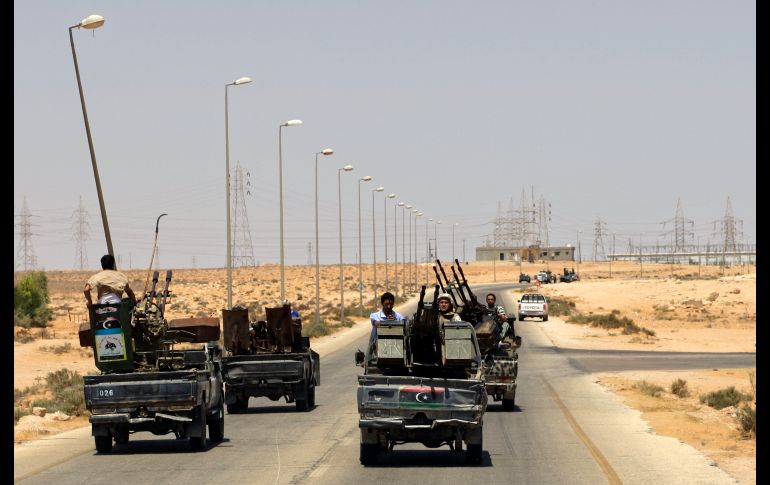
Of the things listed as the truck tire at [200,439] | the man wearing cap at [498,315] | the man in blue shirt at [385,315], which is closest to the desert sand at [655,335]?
the man wearing cap at [498,315]

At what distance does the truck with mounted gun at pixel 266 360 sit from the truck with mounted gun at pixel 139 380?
6003mm

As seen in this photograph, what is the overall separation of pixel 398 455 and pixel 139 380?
3959mm

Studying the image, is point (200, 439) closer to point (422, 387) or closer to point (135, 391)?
point (135, 391)

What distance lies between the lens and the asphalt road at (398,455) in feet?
56.7

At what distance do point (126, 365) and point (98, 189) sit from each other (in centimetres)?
1145

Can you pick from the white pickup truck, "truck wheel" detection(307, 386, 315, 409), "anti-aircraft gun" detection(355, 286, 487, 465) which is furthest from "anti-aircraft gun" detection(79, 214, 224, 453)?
the white pickup truck

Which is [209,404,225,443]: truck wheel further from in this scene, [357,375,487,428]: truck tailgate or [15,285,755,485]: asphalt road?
[357,375,487,428]: truck tailgate

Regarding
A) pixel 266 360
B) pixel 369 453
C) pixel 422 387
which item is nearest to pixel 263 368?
pixel 266 360

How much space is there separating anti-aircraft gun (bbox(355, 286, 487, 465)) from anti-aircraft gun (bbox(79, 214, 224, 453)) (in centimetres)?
305

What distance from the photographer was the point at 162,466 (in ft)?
61.2

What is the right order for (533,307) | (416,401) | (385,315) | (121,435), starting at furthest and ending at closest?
(533,307) → (121,435) → (385,315) → (416,401)

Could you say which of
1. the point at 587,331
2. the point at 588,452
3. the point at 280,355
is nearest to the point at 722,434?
the point at 588,452

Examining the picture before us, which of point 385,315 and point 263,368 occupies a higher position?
point 385,315

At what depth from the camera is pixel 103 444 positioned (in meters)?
20.5
